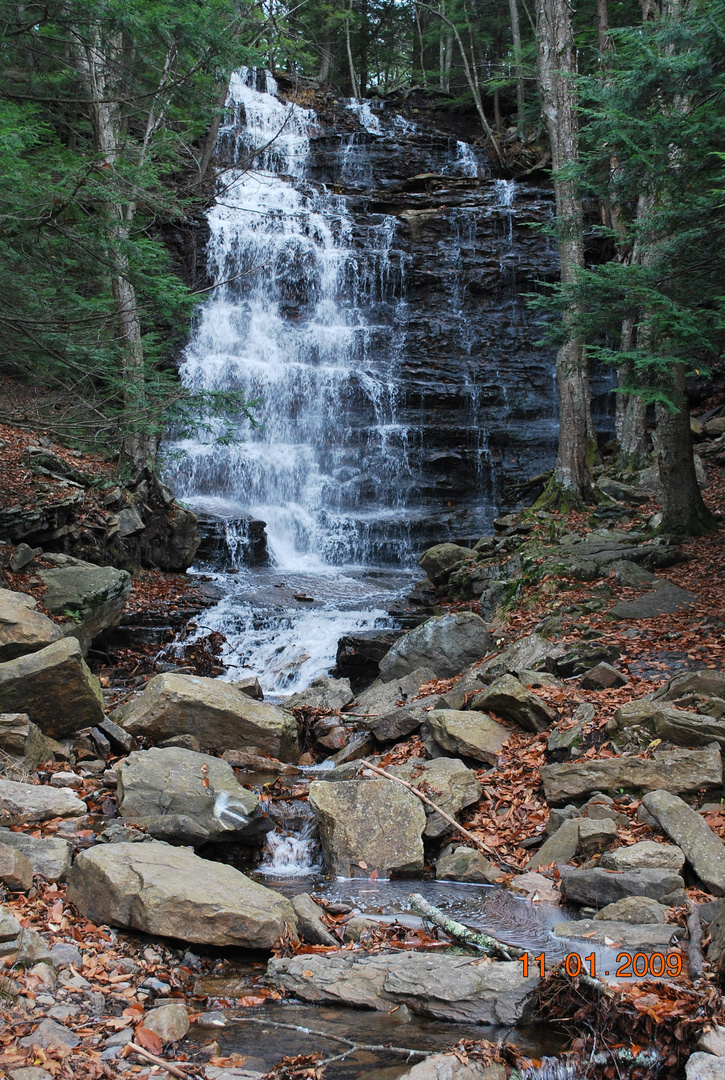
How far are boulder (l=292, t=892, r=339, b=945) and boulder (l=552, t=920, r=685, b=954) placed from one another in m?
1.21

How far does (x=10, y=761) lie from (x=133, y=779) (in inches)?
36.7

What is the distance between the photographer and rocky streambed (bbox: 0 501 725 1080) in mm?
3055

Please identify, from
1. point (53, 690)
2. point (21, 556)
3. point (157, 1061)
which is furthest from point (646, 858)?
point (21, 556)

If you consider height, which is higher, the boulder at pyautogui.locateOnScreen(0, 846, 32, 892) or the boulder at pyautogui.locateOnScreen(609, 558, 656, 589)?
the boulder at pyautogui.locateOnScreen(609, 558, 656, 589)

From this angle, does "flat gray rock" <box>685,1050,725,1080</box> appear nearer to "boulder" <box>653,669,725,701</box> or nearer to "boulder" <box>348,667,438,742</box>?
"boulder" <box>653,669,725,701</box>

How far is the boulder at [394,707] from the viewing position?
23.1ft

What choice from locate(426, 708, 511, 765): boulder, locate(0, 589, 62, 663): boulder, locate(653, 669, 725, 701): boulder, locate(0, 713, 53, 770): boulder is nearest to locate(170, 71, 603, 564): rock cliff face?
locate(0, 589, 62, 663): boulder

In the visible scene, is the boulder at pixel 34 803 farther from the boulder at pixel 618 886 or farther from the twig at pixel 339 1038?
the boulder at pixel 618 886

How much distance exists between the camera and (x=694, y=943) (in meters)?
3.30

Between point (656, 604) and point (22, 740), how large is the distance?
642cm

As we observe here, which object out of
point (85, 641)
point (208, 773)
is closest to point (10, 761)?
point (208, 773)

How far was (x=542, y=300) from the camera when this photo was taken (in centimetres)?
821

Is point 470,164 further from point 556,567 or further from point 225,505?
point 556,567

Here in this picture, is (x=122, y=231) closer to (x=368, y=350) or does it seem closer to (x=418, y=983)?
(x=418, y=983)
